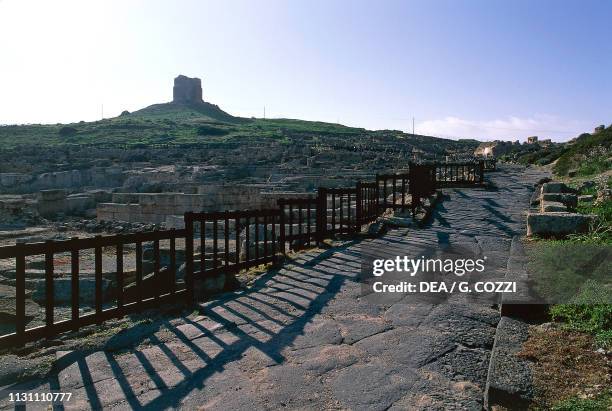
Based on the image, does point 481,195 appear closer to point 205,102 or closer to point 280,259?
point 280,259

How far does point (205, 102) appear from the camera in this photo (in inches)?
4675

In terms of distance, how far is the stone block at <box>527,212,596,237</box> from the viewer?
7.23 meters

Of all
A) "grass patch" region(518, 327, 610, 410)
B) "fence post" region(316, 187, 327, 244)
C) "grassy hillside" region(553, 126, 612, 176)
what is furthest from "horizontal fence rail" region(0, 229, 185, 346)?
"grassy hillside" region(553, 126, 612, 176)

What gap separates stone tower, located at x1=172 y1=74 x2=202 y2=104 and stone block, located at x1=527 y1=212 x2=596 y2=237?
115085 millimetres

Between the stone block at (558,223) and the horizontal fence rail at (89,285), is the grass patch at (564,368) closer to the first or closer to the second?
the horizontal fence rail at (89,285)

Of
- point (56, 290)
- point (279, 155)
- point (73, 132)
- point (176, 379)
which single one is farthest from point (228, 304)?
point (73, 132)

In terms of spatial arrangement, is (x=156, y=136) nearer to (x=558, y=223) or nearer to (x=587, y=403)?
(x=558, y=223)

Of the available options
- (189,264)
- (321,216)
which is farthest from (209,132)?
(189,264)

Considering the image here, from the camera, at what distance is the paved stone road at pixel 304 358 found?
127 inches

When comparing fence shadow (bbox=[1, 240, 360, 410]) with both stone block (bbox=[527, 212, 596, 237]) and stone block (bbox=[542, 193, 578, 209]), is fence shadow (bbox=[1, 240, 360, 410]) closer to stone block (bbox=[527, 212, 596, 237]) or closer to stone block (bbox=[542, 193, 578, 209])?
stone block (bbox=[527, 212, 596, 237])

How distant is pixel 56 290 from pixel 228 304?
11.1ft

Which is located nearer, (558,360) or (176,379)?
(558,360)

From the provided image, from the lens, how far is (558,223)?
7480mm

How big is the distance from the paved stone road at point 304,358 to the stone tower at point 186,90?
116 meters
